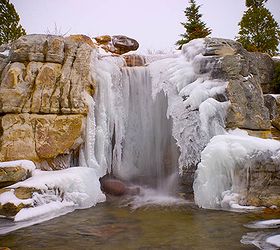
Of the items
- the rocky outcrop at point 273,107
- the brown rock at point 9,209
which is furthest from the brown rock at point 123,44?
the brown rock at point 9,209

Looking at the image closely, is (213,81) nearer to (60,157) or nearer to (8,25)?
(60,157)

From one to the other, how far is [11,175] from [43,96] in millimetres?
2325

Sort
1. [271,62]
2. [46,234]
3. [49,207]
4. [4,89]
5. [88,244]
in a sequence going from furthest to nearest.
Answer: [271,62]
[4,89]
[49,207]
[46,234]
[88,244]

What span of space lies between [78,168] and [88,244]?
123 inches

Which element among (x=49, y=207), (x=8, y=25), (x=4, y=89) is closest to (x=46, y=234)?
(x=49, y=207)

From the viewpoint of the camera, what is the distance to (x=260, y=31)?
1528cm

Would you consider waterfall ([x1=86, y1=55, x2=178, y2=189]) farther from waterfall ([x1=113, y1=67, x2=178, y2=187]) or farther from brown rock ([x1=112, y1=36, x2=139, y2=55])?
brown rock ([x1=112, y1=36, x2=139, y2=55])

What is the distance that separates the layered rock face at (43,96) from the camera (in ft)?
25.0

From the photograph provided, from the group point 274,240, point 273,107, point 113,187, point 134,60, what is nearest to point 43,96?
point 113,187

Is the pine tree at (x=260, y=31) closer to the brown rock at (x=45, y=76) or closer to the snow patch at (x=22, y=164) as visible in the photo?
the brown rock at (x=45, y=76)

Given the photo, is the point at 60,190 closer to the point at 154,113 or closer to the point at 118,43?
the point at 154,113

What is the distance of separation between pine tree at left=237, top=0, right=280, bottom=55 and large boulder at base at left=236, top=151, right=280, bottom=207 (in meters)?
9.64

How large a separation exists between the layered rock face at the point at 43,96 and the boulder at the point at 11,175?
0.67m

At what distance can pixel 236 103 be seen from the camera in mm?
8273
